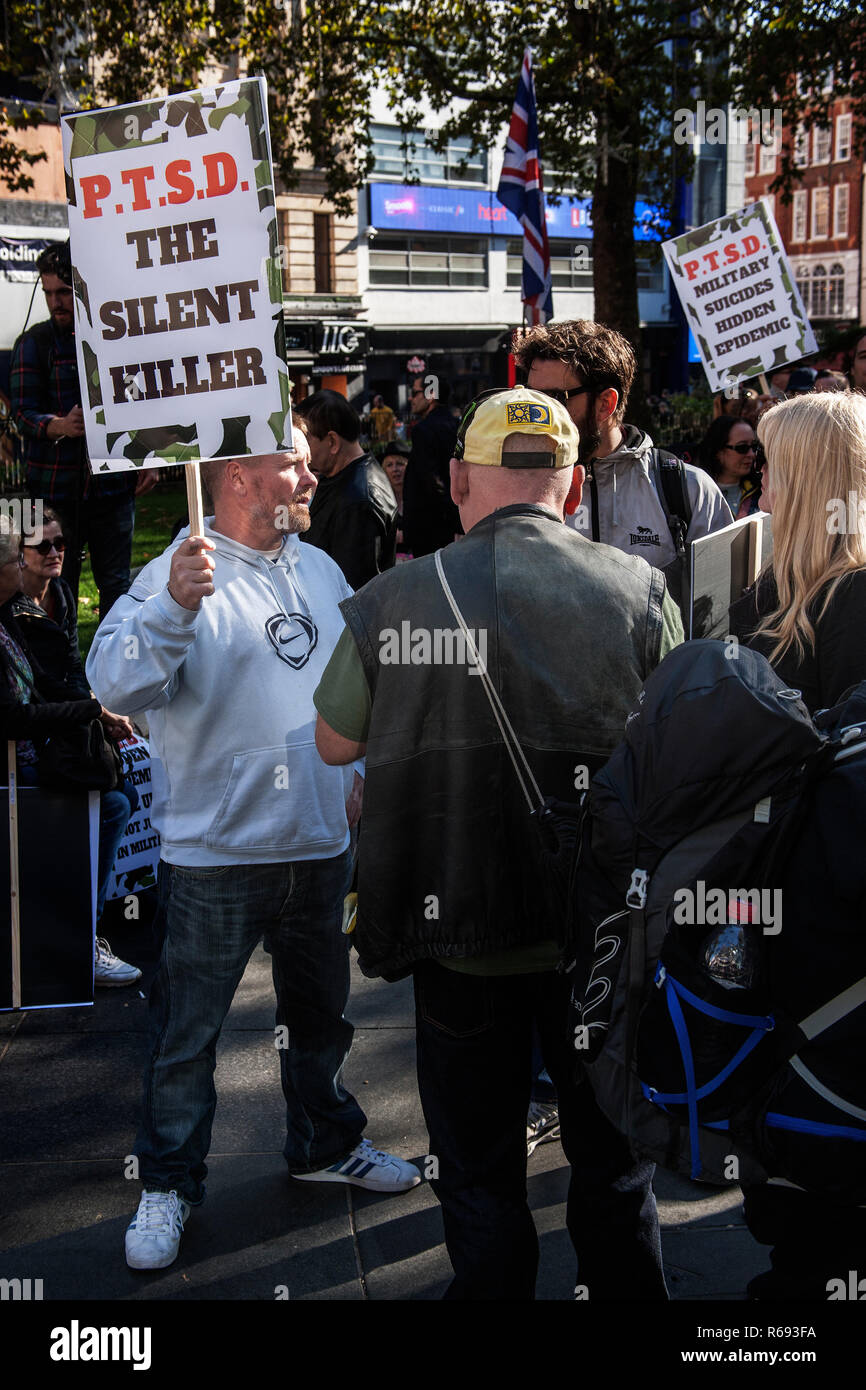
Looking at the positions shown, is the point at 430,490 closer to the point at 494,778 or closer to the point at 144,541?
the point at 494,778

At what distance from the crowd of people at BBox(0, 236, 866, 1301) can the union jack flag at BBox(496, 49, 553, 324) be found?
199 inches

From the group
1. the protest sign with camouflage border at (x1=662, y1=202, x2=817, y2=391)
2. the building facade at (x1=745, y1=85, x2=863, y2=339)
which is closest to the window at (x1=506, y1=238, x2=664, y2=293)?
the building facade at (x1=745, y1=85, x2=863, y2=339)

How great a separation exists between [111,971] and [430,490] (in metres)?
4.02

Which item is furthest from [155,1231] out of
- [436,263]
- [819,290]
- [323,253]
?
[819,290]

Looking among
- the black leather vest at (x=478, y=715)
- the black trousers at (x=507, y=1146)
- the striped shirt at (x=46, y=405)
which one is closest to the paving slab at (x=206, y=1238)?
the black trousers at (x=507, y=1146)

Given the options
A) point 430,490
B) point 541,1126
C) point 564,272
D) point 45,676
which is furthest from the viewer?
point 564,272

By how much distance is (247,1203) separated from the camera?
3.47m

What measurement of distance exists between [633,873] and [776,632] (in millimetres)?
953

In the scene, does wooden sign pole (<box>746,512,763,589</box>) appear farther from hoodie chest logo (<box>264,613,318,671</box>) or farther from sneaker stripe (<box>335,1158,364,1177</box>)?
sneaker stripe (<box>335,1158,364,1177</box>)

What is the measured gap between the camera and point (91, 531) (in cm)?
704

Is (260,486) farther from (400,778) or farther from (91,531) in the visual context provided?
(91,531)

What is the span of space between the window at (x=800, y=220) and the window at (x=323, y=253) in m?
48.3
